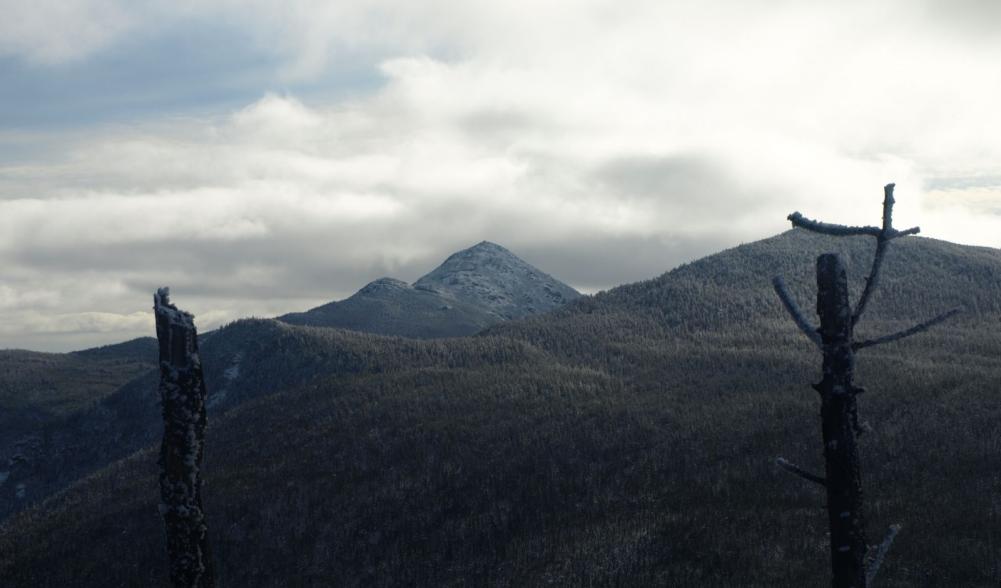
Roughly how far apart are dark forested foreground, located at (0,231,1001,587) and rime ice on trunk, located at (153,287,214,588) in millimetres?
18857

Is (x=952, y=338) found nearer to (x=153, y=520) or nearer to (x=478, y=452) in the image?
(x=478, y=452)

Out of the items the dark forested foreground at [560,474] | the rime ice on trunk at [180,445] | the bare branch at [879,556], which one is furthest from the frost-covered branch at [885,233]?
the dark forested foreground at [560,474]

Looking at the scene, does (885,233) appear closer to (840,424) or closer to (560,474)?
(840,424)

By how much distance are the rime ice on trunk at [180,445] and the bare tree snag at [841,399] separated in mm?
8309

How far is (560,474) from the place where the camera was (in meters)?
46.2

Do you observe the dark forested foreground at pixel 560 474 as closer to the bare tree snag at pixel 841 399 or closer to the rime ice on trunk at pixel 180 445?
the bare tree snag at pixel 841 399

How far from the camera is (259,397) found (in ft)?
264

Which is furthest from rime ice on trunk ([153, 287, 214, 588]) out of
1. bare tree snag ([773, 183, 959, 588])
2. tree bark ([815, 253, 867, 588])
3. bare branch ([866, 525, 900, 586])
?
bare branch ([866, 525, 900, 586])

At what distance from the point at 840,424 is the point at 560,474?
37.4 metres

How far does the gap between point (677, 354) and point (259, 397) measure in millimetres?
39617

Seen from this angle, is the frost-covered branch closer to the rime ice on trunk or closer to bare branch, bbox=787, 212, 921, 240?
bare branch, bbox=787, 212, 921, 240

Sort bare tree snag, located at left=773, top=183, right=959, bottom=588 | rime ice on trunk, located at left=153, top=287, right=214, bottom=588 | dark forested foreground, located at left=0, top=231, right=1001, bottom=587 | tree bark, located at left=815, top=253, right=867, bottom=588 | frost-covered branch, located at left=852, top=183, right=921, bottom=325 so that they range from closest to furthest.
A: frost-covered branch, located at left=852, top=183, right=921, bottom=325
bare tree snag, located at left=773, top=183, right=959, bottom=588
tree bark, located at left=815, top=253, right=867, bottom=588
rime ice on trunk, located at left=153, top=287, right=214, bottom=588
dark forested foreground, located at left=0, top=231, right=1001, bottom=587

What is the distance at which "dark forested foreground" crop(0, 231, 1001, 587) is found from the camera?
101ft

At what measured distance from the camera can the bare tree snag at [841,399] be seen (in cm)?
920
